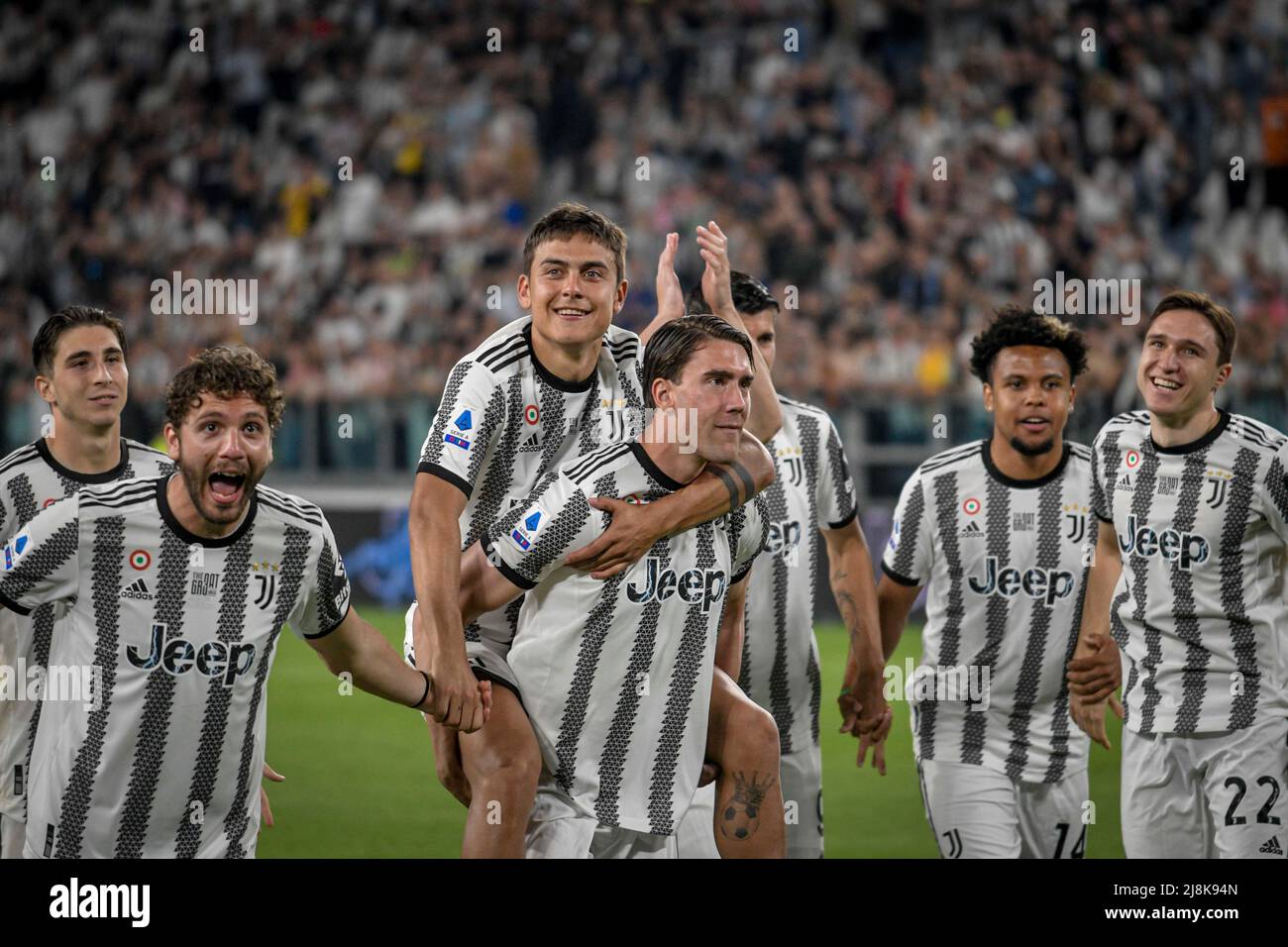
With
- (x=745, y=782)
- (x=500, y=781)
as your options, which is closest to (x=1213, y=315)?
(x=745, y=782)

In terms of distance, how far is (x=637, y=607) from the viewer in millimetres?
4137

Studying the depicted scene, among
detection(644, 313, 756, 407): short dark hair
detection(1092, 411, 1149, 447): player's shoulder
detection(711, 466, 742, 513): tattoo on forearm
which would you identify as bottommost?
detection(711, 466, 742, 513): tattoo on forearm

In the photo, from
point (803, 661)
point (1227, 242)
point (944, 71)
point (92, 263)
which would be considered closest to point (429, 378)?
point (92, 263)

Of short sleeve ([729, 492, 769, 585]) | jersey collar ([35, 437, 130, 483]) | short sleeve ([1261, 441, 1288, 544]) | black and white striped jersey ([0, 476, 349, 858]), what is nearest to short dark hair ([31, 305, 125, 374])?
jersey collar ([35, 437, 130, 483])

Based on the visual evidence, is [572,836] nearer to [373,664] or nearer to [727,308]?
[373,664]

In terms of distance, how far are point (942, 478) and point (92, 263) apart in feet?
40.6

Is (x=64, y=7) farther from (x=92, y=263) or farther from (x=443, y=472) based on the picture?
(x=443, y=472)

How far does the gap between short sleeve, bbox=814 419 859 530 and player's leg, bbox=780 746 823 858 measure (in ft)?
2.87

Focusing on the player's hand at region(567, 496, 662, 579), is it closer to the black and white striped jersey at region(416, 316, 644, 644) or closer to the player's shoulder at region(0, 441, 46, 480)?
the black and white striped jersey at region(416, 316, 644, 644)

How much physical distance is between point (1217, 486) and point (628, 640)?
2.04 m

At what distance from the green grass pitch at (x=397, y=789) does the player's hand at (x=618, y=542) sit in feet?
9.56

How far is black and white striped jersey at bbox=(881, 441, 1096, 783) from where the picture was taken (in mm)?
5527
